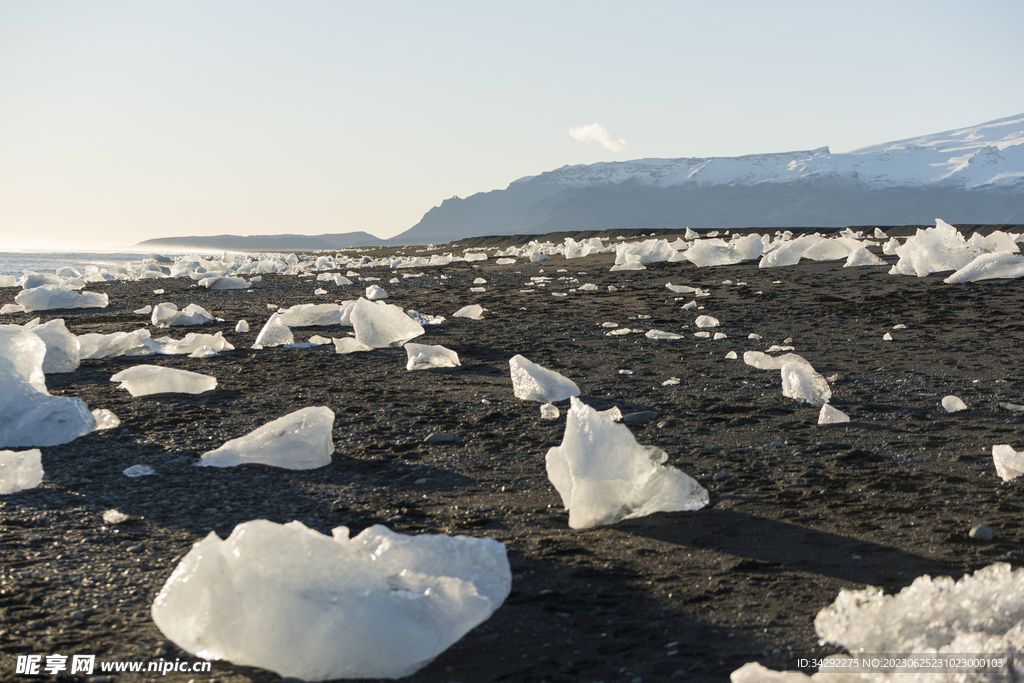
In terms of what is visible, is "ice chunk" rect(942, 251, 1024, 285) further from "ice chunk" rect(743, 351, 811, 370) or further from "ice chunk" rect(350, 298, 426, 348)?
"ice chunk" rect(350, 298, 426, 348)

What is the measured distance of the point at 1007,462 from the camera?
6.89 ft

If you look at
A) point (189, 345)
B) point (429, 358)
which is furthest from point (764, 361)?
point (189, 345)

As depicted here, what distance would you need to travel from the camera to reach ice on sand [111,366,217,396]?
135 inches

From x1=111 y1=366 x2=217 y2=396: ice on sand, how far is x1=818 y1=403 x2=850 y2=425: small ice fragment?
293cm

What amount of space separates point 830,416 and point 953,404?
1.81 ft

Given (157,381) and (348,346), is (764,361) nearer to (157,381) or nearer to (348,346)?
(348,346)

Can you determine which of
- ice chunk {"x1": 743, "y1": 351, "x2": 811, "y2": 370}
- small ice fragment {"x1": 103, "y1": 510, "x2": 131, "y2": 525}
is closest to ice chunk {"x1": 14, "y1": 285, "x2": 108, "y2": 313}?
small ice fragment {"x1": 103, "y1": 510, "x2": 131, "y2": 525}

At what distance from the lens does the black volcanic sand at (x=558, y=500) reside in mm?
1409

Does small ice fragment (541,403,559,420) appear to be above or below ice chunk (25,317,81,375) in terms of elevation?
below

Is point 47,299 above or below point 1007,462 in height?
above

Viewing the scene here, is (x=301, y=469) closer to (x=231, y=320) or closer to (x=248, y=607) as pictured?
(x=248, y=607)

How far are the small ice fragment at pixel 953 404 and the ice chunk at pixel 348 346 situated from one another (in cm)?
317

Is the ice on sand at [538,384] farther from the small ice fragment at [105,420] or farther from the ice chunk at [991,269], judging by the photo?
the ice chunk at [991,269]

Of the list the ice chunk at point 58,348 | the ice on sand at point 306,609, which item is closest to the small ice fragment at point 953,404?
the ice on sand at point 306,609
